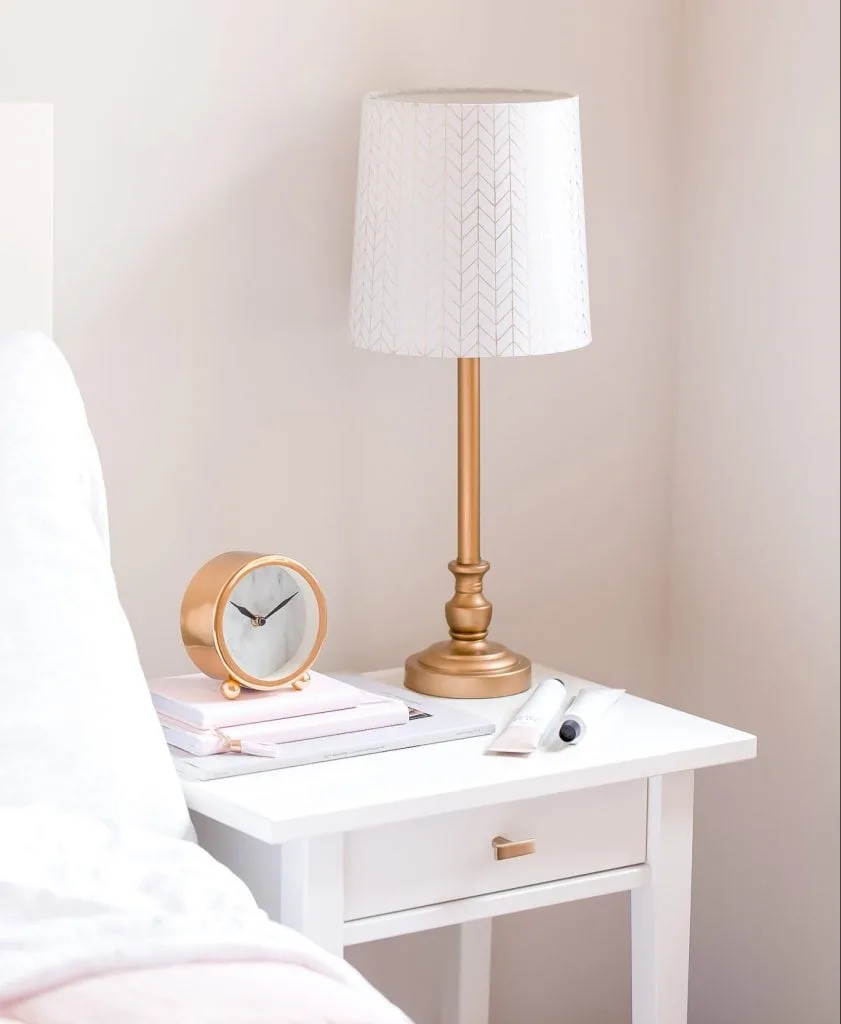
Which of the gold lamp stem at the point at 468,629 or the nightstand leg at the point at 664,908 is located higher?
the gold lamp stem at the point at 468,629

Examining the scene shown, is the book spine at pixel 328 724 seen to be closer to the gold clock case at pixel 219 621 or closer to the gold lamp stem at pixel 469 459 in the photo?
the gold clock case at pixel 219 621

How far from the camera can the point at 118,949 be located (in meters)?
0.96

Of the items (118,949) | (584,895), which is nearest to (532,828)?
(584,895)

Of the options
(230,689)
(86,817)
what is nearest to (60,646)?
(86,817)

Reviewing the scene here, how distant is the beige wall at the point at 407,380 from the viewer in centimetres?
164

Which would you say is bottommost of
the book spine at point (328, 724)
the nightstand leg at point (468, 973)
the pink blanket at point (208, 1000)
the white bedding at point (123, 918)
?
the nightstand leg at point (468, 973)

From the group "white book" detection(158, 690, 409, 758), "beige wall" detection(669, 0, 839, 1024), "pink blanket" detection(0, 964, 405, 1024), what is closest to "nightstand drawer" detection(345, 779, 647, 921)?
"white book" detection(158, 690, 409, 758)

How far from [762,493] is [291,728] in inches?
29.8

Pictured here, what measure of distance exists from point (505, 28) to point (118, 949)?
1.24 m

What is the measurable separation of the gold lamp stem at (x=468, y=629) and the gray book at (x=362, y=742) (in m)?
0.04

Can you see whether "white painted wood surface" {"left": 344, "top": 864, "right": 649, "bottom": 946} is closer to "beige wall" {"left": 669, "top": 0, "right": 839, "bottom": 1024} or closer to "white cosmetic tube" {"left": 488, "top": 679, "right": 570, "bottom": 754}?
"white cosmetic tube" {"left": 488, "top": 679, "right": 570, "bottom": 754}

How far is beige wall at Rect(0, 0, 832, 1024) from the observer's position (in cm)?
164

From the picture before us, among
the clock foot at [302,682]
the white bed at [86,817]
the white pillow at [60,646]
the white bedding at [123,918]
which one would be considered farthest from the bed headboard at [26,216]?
the white bedding at [123,918]

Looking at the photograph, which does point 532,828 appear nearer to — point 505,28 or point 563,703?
point 563,703
